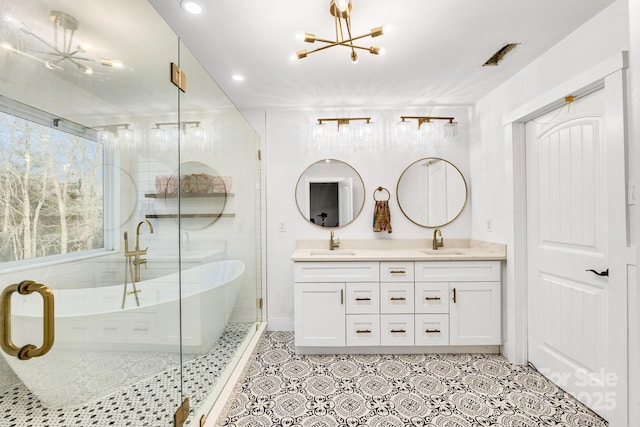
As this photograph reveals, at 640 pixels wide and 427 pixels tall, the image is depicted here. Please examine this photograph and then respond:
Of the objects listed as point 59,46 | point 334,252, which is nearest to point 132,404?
point 59,46

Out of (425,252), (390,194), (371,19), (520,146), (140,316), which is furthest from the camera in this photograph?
(390,194)

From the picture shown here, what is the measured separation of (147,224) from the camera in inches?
49.0

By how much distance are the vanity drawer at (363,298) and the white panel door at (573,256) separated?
1.19 m

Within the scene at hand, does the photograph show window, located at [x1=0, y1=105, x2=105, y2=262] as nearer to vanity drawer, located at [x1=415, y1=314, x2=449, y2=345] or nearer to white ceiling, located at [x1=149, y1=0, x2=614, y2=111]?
white ceiling, located at [x1=149, y1=0, x2=614, y2=111]

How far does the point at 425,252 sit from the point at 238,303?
5.75ft

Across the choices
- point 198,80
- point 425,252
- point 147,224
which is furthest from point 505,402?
point 198,80

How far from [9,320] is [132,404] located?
66 cm

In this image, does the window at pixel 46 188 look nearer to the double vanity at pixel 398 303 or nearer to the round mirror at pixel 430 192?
the double vanity at pixel 398 303

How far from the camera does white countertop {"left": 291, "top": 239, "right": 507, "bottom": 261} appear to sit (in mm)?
2529

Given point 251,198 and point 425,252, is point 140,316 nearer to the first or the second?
point 251,198

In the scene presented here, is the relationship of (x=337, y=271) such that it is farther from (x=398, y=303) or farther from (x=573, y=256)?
(x=573, y=256)

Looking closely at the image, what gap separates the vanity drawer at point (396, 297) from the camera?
2541 millimetres

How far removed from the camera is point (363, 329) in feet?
8.30

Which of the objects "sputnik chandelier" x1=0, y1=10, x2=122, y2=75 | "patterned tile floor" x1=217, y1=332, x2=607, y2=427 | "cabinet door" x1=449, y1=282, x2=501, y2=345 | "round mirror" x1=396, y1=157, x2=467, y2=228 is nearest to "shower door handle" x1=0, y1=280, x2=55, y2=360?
"sputnik chandelier" x1=0, y1=10, x2=122, y2=75
